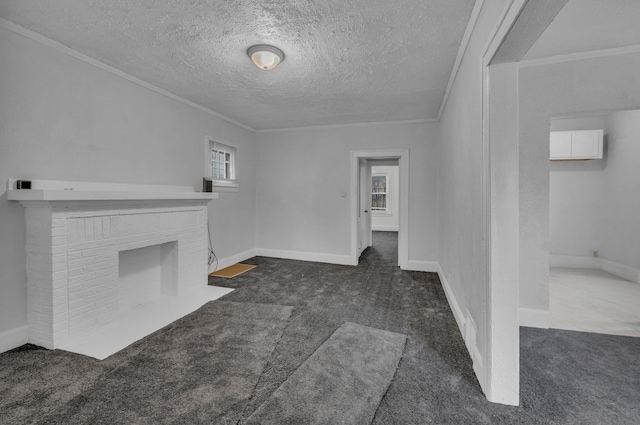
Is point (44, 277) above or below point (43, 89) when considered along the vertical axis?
below

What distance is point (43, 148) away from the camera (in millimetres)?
2238

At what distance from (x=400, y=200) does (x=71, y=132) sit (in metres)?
4.28

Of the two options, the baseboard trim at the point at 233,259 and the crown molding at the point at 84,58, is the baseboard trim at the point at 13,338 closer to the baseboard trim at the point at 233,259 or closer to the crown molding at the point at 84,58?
the baseboard trim at the point at 233,259

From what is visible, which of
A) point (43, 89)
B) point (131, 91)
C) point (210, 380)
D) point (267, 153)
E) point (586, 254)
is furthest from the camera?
point (267, 153)

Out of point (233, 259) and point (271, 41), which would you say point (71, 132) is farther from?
point (233, 259)

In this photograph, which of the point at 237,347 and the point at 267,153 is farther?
the point at 267,153

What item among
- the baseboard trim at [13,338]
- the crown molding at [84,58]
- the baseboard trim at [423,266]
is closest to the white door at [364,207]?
the baseboard trim at [423,266]

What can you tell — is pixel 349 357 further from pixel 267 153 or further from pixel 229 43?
pixel 267 153

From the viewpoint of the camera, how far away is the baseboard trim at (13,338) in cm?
202

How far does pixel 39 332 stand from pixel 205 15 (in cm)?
280

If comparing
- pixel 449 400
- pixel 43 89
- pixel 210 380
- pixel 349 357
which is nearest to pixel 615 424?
pixel 449 400

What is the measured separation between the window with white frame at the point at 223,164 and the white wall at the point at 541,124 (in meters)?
4.02

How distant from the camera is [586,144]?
4012 millimetres

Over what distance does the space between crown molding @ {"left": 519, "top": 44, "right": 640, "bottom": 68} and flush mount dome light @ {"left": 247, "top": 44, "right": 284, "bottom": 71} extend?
7.63 feet
